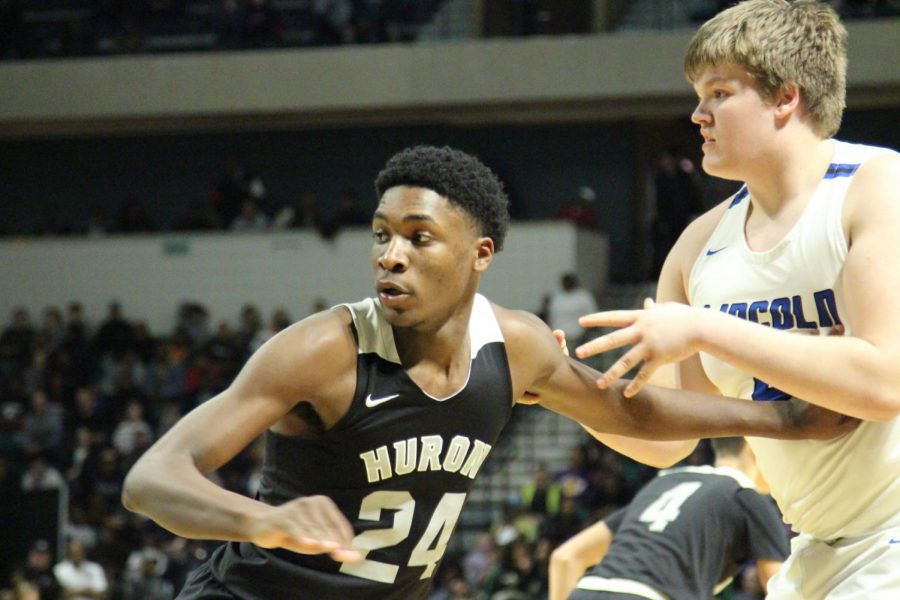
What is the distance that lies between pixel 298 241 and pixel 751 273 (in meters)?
15.2

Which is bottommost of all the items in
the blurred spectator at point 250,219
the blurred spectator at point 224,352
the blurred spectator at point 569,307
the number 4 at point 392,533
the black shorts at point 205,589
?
the blurred spectator at point 224,352

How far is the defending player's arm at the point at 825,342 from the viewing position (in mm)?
3303

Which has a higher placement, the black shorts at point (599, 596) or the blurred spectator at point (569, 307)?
the black shorts at point (599, 596)

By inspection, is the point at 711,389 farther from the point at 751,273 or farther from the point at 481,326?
the point at 481,326

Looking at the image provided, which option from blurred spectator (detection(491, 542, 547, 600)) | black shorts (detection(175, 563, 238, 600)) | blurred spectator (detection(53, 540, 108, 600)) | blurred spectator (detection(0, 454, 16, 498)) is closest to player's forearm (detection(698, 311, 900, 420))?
black shorts (detection(175, 563, 238, 600))

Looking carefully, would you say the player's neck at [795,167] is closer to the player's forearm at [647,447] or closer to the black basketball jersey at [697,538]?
the player's forearm at [647,447]

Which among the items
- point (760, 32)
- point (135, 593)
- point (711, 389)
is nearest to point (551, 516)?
point (135, 593)

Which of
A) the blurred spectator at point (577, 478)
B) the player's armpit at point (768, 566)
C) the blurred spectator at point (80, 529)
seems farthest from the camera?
the blurred spectator at point (80, 529)

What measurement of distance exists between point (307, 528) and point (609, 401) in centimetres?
130

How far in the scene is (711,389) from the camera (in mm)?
4184

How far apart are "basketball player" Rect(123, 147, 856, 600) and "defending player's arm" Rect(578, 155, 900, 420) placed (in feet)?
1.00

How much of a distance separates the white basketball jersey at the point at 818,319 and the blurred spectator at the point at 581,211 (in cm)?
1468

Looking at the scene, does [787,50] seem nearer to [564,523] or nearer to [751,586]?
[751,586]

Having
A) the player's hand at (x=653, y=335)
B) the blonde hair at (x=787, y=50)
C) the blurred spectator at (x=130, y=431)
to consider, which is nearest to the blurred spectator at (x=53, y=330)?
the blurred spectator at (x=130, y=431)
